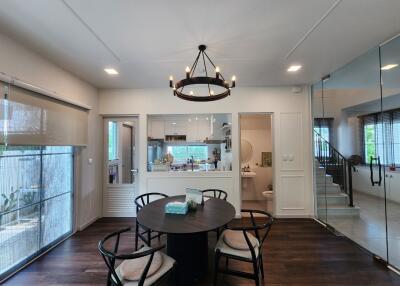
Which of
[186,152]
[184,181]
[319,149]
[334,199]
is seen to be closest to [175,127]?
[186,152]

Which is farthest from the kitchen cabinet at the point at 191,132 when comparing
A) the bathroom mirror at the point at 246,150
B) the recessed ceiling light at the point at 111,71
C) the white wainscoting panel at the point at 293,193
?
the white wainscoting panel at the point at 293,193

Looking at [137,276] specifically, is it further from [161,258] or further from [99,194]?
[99,194]

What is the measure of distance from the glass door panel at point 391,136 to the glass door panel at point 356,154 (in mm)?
76

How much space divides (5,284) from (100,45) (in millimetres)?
2976

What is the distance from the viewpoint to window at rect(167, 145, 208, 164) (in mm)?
4711

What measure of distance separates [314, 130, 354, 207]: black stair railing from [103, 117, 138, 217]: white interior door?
153 inches

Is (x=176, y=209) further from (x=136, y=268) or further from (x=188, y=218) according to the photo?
(x=136, y=268)

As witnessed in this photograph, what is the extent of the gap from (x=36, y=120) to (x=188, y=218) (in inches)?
92.3

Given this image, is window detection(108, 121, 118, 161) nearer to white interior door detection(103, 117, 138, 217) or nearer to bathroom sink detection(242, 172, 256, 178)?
white interior door detection(103, 117, 138, 217)

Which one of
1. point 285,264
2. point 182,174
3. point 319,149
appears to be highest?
point 319,149

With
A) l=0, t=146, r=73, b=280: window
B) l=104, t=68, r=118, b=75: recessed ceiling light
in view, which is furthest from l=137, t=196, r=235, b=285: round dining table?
l=104, t=68, r=118, b=75: recessed ceiling light

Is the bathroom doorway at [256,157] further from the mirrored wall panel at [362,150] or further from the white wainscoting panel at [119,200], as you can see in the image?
the white wainscoting panel at [119,200]

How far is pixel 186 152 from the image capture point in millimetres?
4781

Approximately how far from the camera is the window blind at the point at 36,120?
2.27 metres
